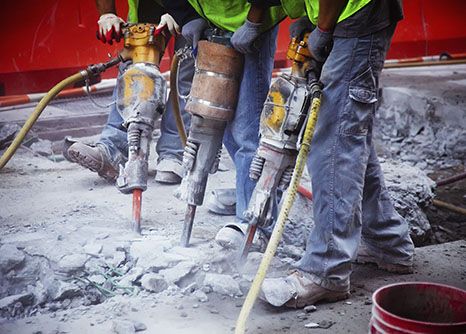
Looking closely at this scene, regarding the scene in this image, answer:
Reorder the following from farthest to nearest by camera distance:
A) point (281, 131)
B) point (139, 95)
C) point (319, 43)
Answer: point (139, 95) < point (281, 131) < point (319, 43)

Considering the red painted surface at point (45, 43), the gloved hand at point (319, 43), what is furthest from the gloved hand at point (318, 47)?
the red painted surface at point (45, 43)

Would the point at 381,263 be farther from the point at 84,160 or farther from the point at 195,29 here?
the point at 84,160

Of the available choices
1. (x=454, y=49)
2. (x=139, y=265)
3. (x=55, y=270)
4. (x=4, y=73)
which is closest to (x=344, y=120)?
(x=139, y=265)

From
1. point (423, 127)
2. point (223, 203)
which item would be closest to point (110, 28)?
point (223, 203)

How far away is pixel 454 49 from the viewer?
7.71m

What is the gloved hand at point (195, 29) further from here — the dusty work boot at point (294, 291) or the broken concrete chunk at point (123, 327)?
the broken concrete chunk at point (123, 327)

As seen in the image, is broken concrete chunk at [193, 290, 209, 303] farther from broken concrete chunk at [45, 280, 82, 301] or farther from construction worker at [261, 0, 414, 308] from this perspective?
broken concrete chunk at [45, 280, 82, 301]

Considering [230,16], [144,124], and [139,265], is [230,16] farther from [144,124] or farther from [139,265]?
[139,265]

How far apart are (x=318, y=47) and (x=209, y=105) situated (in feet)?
2.14

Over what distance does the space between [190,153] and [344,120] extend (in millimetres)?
811

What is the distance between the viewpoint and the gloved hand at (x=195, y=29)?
3.36 m

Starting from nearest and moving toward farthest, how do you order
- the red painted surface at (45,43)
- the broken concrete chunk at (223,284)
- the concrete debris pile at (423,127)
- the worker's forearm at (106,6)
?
the broken concrete chunk at (223,284)
the worker's forearm at (106,6)
the concrete debris pile at (423,127)
the red painted surface at (45,43)

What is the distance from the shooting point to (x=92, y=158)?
167 inches

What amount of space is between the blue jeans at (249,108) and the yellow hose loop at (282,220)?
66 cm
